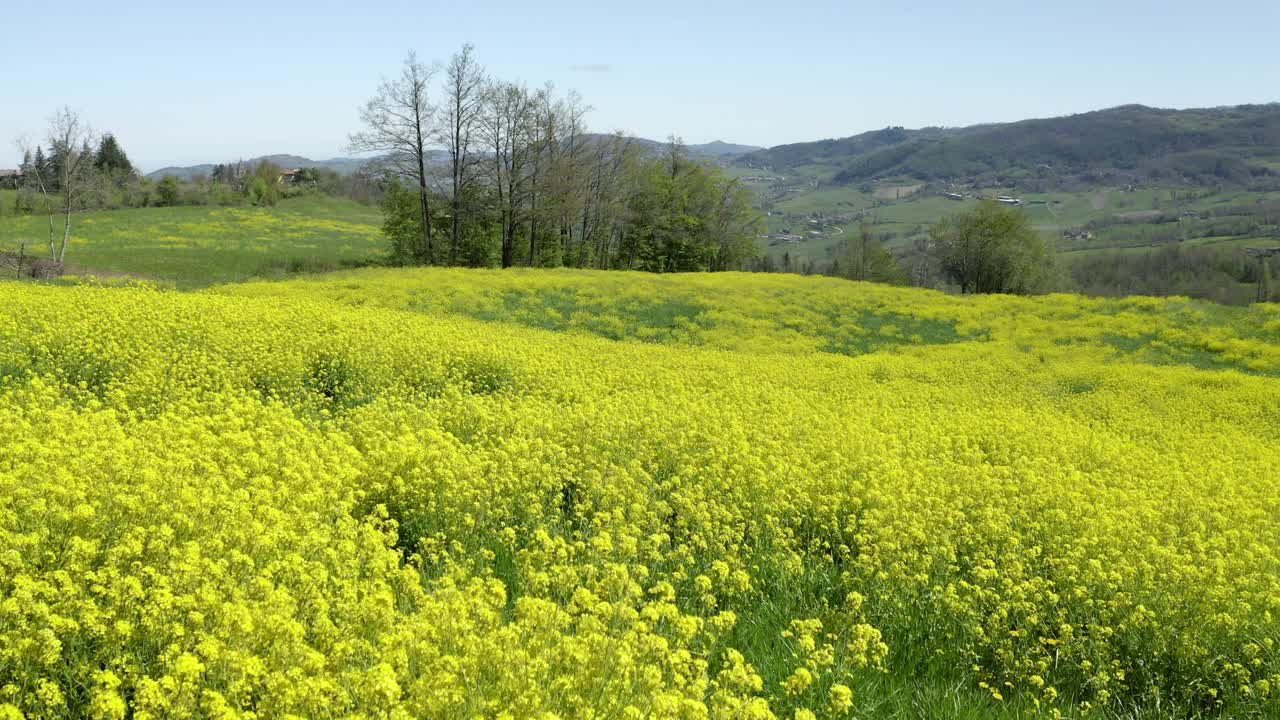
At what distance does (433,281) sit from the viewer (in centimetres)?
2988

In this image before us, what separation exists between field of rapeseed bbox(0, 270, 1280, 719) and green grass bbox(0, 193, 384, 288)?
18.2 metres

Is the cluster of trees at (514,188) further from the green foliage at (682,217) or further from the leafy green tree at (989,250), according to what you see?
the leafy green tree at (989,250)

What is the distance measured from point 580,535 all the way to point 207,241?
51.1 meters

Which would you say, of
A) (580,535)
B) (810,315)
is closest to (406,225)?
(810,315)

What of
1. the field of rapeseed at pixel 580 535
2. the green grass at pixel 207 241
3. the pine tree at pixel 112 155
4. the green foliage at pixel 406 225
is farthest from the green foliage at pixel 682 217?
the pine tree at pixel 112 155

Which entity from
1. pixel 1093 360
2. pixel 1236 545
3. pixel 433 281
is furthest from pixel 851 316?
pixel 1236 545

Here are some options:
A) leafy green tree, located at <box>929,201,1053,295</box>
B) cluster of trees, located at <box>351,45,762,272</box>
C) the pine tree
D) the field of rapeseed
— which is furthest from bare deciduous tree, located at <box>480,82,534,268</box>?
the pine tree

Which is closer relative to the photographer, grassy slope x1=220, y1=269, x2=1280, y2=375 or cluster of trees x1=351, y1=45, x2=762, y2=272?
grassy slope x1=220, y1=269, x2=1280, y2=375

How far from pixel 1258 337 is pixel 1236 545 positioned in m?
23.0

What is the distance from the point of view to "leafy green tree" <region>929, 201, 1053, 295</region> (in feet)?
191

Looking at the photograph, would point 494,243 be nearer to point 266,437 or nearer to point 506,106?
point 506,106

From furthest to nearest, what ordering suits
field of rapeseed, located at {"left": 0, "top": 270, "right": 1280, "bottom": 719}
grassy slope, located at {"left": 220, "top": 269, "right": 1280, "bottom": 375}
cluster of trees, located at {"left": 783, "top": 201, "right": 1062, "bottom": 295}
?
cluster of trees, located at {"left": 783, "top": 201, "right": 1062, "bottom": 295}
grassy slope, located at {"left": 220, "top": 269, "right": 1280, "bottom": 375}
field of rapeseed, located at {"left": 0, "top": 270, "right": 1280, "bottom": 719}

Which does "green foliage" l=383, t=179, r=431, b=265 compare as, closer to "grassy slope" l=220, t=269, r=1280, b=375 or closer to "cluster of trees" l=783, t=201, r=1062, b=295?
"grassy slope" l=220, t=269, r=1280, b=375

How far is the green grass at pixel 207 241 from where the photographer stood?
116 ft
